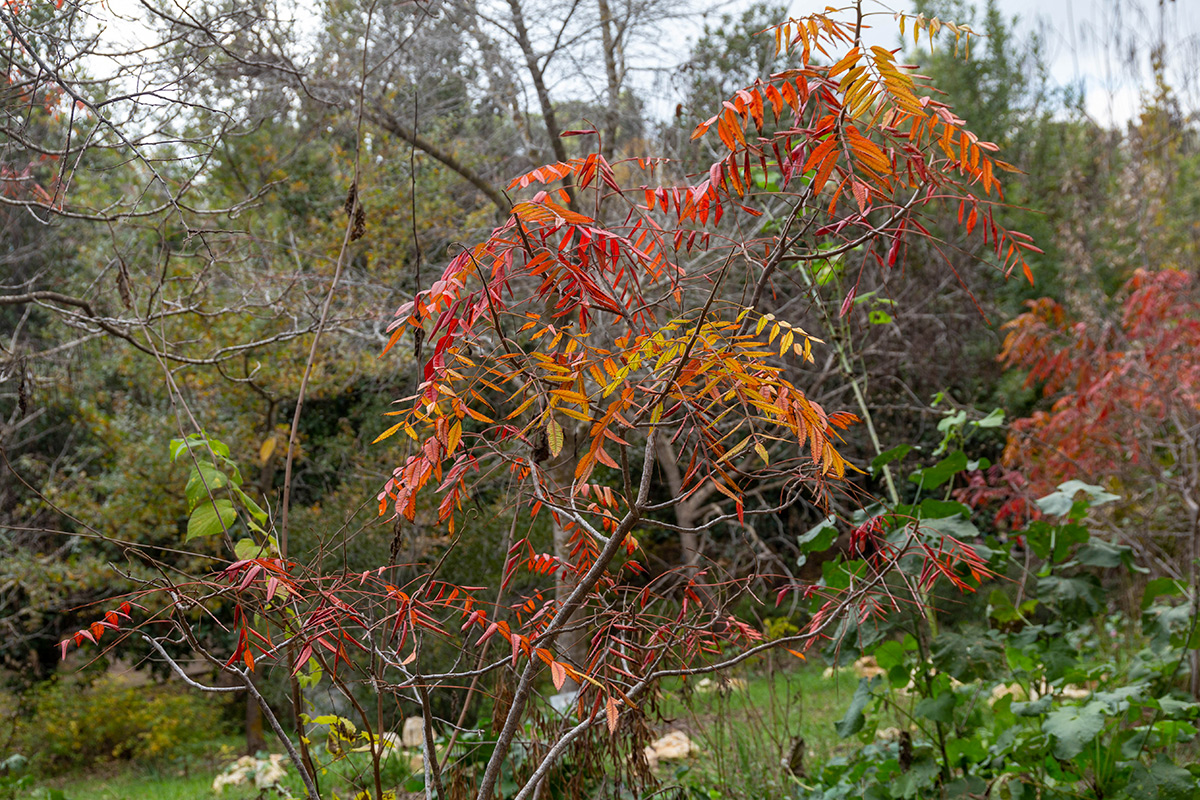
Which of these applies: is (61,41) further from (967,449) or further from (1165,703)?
(967,449)

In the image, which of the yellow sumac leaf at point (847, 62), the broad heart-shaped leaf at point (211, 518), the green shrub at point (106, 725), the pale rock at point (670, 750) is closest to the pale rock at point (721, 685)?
the pale rock at point (670, 750)

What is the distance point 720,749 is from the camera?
2.88 m

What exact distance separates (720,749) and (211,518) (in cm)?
187

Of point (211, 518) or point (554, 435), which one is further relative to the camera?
point (211, 518)

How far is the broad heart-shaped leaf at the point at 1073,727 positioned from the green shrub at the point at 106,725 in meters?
5.74

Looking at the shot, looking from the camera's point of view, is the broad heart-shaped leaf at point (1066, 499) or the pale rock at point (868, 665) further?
the pale rock at point (868, 665)

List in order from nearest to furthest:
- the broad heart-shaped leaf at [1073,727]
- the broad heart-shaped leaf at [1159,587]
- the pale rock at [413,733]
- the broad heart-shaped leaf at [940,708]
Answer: the broad heart-shaped leaf at [1073,727]
the broad heart-shaped leaf at [940,708]
the broad heart-shaped leaf at [1159,587]
the pale rock at [413,733]

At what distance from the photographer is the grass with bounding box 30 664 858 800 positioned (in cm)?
290

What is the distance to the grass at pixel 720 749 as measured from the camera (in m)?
2.90

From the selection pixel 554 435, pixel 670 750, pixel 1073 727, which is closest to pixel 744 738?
pixel 670 750

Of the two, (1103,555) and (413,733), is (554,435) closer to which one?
(1103,555)

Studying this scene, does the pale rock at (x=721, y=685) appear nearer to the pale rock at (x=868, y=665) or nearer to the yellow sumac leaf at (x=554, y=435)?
the pale rock at (x=868, y=665)

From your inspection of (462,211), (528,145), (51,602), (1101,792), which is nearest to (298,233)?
(462,211)

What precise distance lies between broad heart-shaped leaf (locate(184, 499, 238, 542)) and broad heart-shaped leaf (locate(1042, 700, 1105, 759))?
211cm
